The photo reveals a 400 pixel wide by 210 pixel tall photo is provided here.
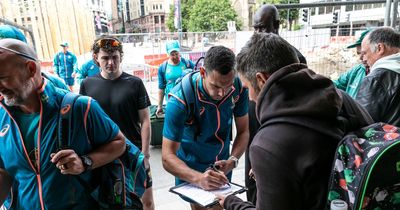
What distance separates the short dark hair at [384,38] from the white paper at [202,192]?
5.91 ft

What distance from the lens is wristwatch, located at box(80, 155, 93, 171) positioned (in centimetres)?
150

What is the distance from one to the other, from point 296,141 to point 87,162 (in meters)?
0.99

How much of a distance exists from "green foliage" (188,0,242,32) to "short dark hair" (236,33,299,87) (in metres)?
53.0

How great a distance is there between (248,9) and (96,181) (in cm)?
7388

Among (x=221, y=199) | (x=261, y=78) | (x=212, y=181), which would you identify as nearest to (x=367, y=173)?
(x=261, y=78)

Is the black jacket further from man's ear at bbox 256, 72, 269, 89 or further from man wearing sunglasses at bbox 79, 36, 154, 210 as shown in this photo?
man wearing sunglasses at bbox 79, 36, 154, 210

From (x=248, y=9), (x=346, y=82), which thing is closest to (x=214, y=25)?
(x=248, y=9)

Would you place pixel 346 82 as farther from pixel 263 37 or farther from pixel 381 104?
pixel 263 37

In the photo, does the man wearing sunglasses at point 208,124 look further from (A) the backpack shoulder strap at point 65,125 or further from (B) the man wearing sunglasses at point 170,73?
(B) the man wearing sunglasses at point 170,73

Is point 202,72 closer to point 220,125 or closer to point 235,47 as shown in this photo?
point 220,125

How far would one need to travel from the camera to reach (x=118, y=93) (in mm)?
2957

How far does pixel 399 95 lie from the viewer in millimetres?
2191

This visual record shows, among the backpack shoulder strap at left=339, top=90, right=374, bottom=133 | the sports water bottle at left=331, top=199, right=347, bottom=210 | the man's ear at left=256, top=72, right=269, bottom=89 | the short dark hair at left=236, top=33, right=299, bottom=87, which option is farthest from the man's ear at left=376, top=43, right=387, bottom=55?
the sports water bottle at left=331, top=199, right=347, bottom=210

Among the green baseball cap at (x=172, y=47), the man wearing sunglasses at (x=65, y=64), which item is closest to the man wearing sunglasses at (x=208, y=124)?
the green baseball cap at (x=172, y=47)
